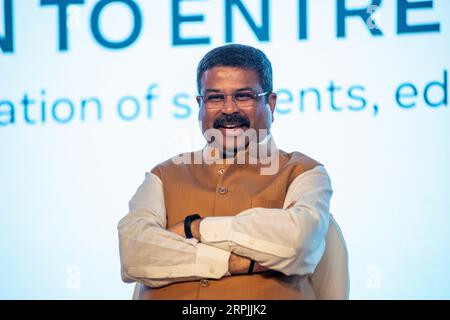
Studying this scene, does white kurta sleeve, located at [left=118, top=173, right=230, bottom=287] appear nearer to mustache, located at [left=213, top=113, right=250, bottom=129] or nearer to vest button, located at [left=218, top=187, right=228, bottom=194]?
vest button, located at [left=218, top=187, right=228, bottom=194]

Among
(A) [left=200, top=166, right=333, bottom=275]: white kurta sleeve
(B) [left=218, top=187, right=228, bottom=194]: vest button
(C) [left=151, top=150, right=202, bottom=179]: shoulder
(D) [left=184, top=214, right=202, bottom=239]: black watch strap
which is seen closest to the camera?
(A) [left=200, top=166, right=333, bottom=275]: white kurta sleeve

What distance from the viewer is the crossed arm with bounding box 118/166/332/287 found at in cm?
215

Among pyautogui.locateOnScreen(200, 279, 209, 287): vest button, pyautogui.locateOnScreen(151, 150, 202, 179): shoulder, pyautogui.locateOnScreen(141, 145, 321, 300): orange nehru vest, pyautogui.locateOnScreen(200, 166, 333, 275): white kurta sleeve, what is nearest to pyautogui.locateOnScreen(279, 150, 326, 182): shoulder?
pyautogui.locateOnScreen(141, 145, 321, 300): orange nehru vest

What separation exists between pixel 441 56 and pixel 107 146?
1.44 m

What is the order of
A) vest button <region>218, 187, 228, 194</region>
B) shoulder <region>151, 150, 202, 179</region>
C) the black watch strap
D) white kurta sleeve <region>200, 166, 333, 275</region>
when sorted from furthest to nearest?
shoulder <region>151, 150, 202, 179</region> → vest button <region>218, 187, 228, 194</region> → the black watch strap → white kurta sleeve <region>200, 166, 333, 275</region>

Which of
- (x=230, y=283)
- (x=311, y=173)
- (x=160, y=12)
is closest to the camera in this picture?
(x=230, y=283)

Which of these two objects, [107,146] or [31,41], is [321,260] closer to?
[107,146]

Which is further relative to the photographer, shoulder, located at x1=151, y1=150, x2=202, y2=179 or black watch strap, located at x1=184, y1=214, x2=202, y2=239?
shoulder, located at x1=151, y1=150, x2=202, y2=179

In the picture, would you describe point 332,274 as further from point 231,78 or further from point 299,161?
point 231,78

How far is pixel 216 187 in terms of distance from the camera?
2416 mm

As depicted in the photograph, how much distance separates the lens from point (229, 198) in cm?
236

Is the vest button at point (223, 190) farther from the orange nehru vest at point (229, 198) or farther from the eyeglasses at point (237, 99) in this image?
the eyeglasses at point (237, 99)

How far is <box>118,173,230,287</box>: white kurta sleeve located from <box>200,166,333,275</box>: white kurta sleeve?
0.13 ft

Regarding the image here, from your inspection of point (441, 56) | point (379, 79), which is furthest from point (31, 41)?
point (441, 56)
